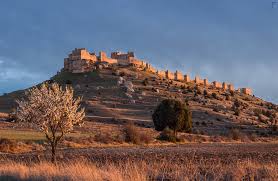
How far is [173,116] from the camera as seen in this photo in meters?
80.4

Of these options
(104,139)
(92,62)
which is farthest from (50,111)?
(92,62)

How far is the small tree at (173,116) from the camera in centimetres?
8065

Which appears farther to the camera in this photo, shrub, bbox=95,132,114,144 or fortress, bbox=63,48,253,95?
fortress, bbox=63,48,253,95

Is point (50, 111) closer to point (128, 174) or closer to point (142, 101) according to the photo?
point (128, 174)

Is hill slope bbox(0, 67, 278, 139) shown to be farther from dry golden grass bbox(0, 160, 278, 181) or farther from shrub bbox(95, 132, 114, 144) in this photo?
dry golden grass bbox(0, 160, 278, 181)

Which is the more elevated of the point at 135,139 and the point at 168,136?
the point at 168,136

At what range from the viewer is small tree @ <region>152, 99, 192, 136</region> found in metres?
80.7

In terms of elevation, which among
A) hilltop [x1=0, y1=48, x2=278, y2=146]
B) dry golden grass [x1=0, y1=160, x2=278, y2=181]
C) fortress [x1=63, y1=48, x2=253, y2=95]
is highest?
fortress [x1=63, y1=48, x2=253, y2=95]

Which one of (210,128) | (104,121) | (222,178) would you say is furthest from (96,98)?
(222,178)

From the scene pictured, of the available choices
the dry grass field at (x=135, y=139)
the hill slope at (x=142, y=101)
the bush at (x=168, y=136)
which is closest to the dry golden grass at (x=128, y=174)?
the dry grass field at (x=135, y=139)

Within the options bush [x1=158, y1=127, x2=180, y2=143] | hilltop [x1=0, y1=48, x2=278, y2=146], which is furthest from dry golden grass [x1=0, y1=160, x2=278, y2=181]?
hilltop [x1=0, y1=48, x2=278, y2=146]

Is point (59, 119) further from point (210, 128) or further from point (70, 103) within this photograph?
point (210, 128)

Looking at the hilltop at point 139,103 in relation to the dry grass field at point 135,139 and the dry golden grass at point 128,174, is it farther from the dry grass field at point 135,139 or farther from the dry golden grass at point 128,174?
the dry golden grass at point 128,174

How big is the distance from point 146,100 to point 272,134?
127 feet
